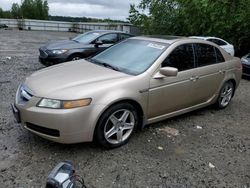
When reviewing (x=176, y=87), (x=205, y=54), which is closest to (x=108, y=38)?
(x=205, y=54)

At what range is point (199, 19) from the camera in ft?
51.9

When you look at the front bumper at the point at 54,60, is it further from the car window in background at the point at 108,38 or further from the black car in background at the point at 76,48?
the car window in background at the point at 108,38

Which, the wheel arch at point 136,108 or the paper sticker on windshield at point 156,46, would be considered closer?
the wheel arch at point 136,108

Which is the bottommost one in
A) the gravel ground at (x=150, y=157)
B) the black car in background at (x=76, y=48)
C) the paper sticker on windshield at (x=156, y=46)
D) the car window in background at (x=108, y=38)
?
the gravel ground at (x=150, y=157)

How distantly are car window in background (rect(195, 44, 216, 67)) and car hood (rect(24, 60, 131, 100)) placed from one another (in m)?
1.65

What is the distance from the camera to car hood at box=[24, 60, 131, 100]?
11.6ft

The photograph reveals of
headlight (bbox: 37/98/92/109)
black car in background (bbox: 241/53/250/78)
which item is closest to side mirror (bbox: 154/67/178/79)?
headlight (bbox: 37/98/92/109)

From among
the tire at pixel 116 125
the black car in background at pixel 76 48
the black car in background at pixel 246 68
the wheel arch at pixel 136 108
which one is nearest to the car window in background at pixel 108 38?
the black car in background at pixel 76 48

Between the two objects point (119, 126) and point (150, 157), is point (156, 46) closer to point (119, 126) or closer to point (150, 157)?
A: point (119, 126)

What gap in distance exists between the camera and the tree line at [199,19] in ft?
45.4

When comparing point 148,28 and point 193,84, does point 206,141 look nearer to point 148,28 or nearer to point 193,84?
point 193,84

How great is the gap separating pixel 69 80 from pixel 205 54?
2.63 meters

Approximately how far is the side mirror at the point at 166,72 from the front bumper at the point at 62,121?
3.59 feet

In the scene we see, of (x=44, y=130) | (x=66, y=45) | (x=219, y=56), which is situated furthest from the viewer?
(x=66, y=45)
